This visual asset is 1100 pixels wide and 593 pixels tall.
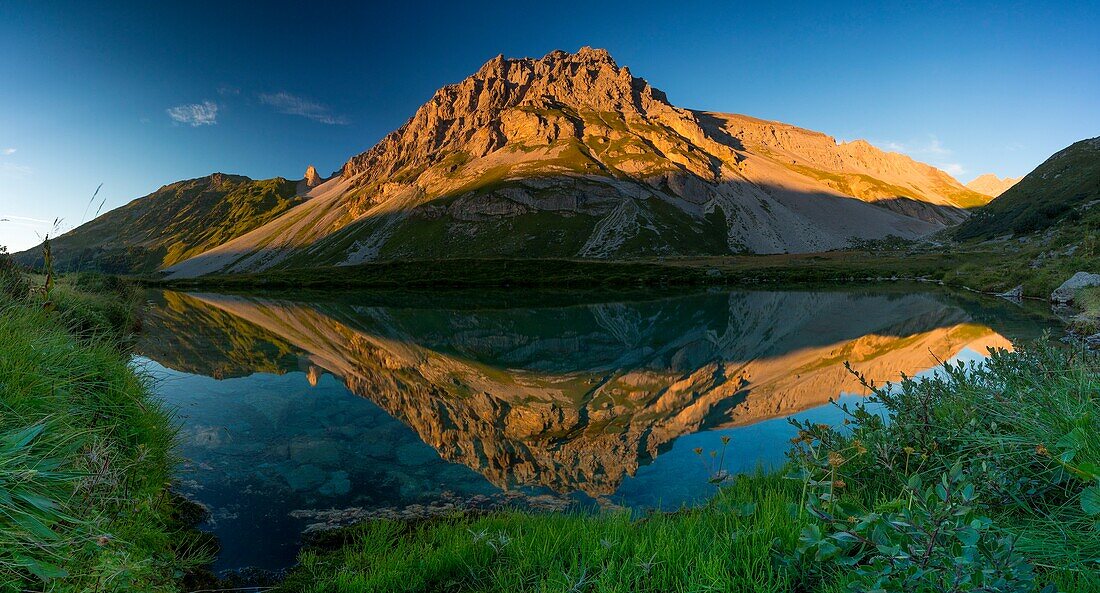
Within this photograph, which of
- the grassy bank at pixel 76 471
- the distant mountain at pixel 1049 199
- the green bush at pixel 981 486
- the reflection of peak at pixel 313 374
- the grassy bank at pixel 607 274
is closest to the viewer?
the green bush at pixel 981 486

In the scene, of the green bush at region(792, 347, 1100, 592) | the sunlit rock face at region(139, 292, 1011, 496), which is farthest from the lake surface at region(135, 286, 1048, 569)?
the green bush at region(792, 347, 1100, 592)

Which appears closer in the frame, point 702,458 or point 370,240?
point 702,458

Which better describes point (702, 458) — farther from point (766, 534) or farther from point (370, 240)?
point (370, 240)

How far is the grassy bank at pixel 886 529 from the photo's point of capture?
288 centimetres

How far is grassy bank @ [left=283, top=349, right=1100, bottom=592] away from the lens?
2.88 meters

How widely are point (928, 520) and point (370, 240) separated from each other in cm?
21291

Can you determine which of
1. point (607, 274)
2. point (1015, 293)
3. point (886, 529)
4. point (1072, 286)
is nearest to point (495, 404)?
point (886, 529)

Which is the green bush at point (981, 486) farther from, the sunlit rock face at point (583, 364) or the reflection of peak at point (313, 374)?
the reflection of peak at point (313, 374)

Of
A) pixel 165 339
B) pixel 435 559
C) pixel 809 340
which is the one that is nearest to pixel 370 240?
pixel 165 339

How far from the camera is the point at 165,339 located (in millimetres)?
27922

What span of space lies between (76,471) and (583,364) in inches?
769

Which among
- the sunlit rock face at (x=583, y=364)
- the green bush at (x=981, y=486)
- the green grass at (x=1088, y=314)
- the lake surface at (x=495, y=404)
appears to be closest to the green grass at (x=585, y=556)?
the green bush at (x=981, y=486)

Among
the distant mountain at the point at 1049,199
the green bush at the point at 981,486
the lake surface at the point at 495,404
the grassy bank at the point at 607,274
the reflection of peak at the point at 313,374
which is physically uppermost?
the distant mountain at the point at 1049,199

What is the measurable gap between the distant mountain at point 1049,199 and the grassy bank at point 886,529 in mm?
92622
